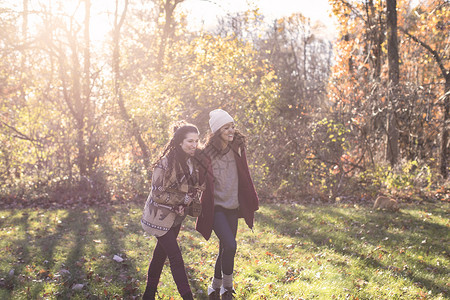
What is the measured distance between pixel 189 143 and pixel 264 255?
10.7 feet

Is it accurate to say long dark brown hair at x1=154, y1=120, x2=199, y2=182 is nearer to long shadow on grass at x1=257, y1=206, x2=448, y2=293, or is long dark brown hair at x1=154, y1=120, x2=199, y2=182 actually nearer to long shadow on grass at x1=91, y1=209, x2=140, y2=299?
long shadow on grass at x1=91, y1=209, x2=140, y2=299

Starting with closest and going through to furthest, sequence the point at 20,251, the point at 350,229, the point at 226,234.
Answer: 1. the point at 226,234
2. the point at 20,251
3. the point at 350,229

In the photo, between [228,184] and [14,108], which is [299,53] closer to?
[14,108]

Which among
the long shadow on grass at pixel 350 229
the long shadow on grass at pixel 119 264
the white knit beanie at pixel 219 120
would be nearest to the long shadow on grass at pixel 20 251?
the long shadow on grass at pixel 119 264

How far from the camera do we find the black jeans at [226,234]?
4254 millimetres

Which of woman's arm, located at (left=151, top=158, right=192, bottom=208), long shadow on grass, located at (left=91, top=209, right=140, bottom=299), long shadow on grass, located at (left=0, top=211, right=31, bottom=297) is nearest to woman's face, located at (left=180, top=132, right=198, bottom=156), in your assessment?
woman's arm, located at (left=151, top=158, right=192, bottom=208)

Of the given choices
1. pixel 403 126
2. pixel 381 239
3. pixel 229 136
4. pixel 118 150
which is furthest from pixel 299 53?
pixel 229 136

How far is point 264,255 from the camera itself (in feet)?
21.8

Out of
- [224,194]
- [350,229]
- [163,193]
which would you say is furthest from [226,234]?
[350,229]

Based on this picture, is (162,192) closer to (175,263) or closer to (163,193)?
(163,193)

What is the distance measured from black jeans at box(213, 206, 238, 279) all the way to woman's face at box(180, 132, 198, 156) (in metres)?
0.74

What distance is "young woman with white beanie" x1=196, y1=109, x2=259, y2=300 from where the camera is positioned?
4316mm

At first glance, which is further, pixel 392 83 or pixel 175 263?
pixel 392 83

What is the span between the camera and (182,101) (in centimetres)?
1284
